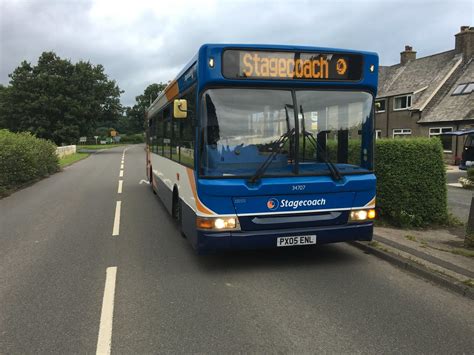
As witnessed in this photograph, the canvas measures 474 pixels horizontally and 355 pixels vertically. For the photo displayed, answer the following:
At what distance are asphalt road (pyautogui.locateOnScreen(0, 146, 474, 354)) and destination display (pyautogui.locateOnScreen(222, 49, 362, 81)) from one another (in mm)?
2550

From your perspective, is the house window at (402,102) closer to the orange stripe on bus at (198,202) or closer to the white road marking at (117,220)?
the white road marking at (117,220)

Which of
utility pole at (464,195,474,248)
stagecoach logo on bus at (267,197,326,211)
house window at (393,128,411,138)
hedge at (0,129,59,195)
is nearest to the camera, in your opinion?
stagecoach logo on bus at (267,197,326,211)

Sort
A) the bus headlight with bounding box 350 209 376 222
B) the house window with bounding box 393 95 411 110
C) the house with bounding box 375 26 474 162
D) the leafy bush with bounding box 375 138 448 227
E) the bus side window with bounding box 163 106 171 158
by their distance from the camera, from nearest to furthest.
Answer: the bus headlight with bounding box 350 209 376 222, the leafy bush with bounding box 375 138 448 227, the bus side window with bounding box 163 106 171 158, the house with bounding box 375 26 474 162, the house window with bounding box 393 95 411 110

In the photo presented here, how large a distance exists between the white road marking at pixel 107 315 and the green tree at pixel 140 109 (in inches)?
4252

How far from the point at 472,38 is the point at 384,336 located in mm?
32457

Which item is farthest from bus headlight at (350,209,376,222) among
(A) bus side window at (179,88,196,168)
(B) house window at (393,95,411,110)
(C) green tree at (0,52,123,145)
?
(C) green tree at (0,52,123,145)

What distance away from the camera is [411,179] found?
25.6 ft

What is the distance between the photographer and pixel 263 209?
521 centimetres

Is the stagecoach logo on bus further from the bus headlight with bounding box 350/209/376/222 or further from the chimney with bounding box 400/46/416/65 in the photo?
the chimney with bounding box 400/46/416/65

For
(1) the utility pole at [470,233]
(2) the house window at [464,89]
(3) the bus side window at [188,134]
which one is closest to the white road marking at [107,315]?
(3) the bus side window at [188,134]

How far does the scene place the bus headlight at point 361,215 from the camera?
18.4ft

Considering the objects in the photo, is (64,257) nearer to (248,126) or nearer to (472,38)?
(248,126)

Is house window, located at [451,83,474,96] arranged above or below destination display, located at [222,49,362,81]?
above

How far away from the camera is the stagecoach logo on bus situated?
17.1 feet
